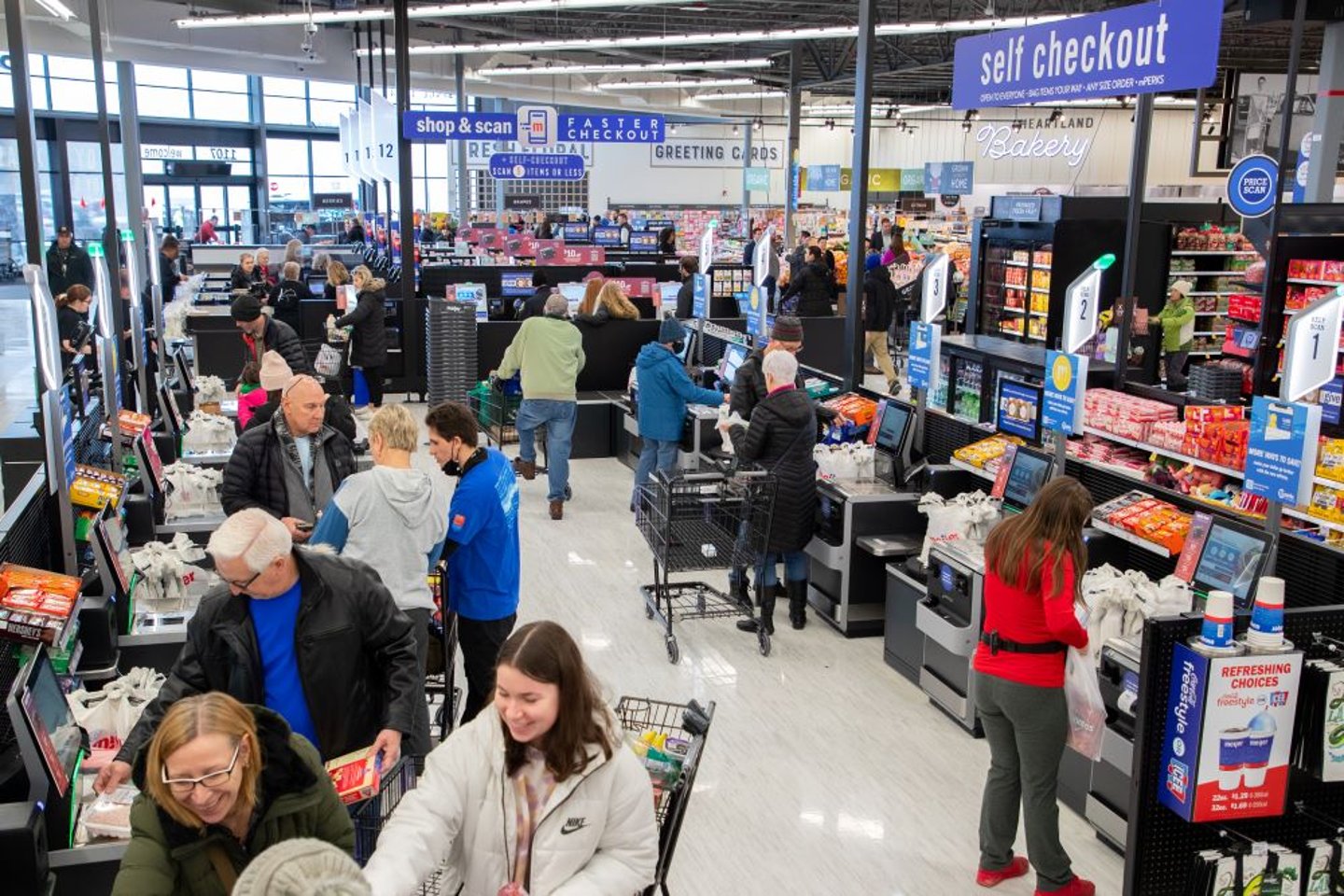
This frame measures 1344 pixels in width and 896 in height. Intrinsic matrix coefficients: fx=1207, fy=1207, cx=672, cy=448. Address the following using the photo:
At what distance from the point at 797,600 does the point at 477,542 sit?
2.84m

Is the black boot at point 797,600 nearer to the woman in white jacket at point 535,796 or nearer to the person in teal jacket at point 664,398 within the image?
the person in teal jacket at point 664,398

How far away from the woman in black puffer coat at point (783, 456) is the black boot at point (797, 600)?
0.82 ft

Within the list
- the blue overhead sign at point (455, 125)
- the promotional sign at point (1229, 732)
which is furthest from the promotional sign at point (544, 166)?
the promotional sign at point (1229, 732)

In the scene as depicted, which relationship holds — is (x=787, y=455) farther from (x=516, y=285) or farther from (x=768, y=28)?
(x=768, y=28)

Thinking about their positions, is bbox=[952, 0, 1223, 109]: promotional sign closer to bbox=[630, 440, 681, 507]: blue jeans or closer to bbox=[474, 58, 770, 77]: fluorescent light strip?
bbox=[630, 440, 681, 507]: blue jeans

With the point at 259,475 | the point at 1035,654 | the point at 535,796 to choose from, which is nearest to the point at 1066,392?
the point at 1035,654

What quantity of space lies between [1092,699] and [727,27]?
72.4 feet

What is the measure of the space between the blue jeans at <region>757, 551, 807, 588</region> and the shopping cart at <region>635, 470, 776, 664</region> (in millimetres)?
75

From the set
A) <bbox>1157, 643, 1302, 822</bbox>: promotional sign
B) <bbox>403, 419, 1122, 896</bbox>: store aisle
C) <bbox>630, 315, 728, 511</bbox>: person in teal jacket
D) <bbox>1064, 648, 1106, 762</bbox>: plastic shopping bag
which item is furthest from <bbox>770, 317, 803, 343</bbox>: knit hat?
<bbox>1157, 643, 1302, 822</bbox>: promotional sign

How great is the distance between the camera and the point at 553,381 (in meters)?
9.30

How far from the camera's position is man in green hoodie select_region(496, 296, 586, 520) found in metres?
9.25

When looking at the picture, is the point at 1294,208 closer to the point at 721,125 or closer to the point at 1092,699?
the point at 1092,699

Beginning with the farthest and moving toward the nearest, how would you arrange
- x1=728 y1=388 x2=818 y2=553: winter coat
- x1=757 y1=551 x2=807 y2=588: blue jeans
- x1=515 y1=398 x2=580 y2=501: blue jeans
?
x1=515 y1=398 x2=580 y2=501: blue jeans → x1=757 y1=551 x2=807 y2=588: blue jeans → x1=728 y1=388 x2=818 y2=553: winter coat

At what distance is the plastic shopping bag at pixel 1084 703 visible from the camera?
3.98 metres
